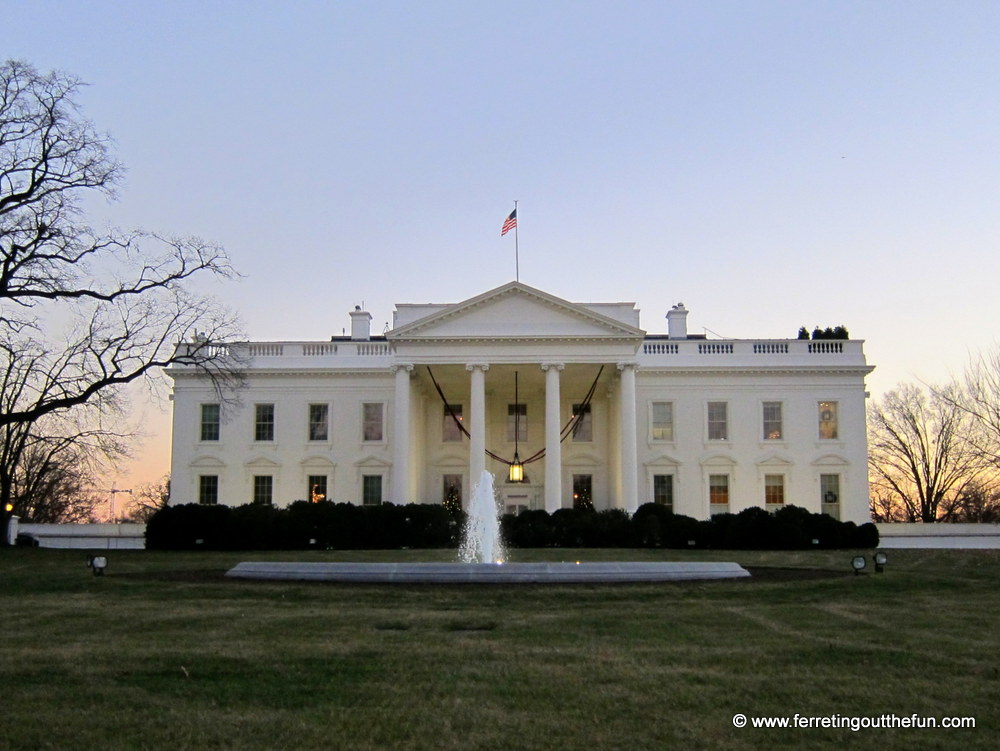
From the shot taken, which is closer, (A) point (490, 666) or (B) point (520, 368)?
(A) point (490, 666)

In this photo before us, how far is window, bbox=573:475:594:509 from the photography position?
48938 millimetres

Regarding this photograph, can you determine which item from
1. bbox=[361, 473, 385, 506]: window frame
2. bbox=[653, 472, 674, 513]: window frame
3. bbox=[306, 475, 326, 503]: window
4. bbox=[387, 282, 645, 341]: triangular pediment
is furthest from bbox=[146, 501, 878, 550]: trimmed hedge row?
bbox=[306, 475, 326, 503]: window

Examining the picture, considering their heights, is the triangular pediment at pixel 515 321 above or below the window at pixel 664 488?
above

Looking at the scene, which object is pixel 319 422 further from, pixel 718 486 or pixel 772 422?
pixel 772 422

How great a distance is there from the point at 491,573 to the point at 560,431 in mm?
29209

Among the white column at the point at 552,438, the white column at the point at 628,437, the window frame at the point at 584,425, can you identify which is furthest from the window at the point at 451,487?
the white column at the point at 628,437

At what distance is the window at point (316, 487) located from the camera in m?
48.2

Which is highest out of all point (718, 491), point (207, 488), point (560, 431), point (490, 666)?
point (560, 431)

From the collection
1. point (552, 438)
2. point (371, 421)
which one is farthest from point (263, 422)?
point (552, 438)

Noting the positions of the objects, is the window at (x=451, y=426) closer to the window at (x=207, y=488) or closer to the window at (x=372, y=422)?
the window at (x=372, y=422)

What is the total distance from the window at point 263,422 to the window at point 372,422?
4215 mm

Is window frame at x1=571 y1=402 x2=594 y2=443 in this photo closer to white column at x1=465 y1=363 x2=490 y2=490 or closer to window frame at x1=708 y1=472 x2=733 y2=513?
window frame at x1=708 y1=472 x2=733 y2=513

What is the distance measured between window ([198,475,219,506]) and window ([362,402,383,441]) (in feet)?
23.0

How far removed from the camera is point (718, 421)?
159ft
